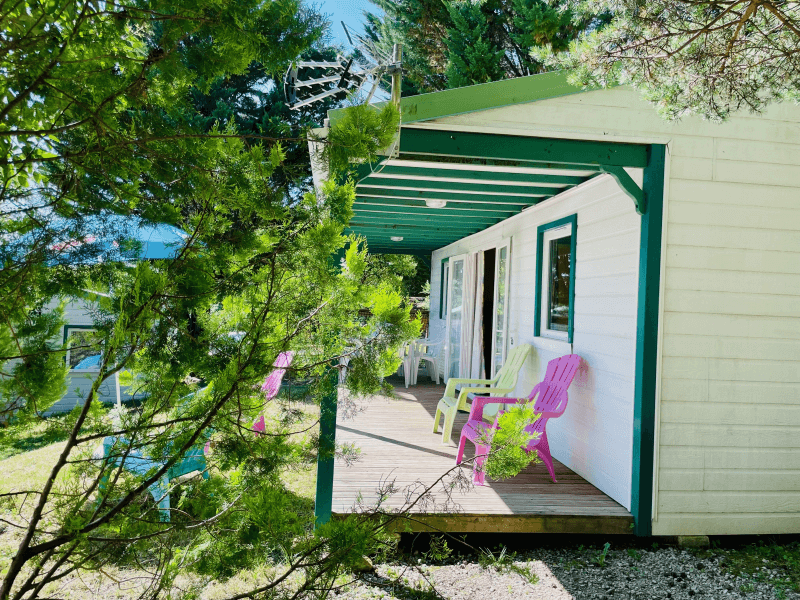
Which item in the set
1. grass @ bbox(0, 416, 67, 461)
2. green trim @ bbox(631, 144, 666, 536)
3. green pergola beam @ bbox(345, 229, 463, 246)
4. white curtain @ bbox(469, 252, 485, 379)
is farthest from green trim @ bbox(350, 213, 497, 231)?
grass @ bbox(0, 416, 67, 461)

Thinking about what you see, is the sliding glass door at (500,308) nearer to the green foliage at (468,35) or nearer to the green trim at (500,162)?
the green trim at (500,162)

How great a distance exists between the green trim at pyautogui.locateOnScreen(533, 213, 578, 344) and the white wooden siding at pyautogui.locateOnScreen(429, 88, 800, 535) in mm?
1362

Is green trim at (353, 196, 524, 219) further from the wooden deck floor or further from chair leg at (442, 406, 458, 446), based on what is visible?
the wooden deck floor

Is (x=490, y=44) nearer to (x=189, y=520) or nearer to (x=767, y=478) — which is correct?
(x=767, y=478)

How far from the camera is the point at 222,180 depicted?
1.57 m

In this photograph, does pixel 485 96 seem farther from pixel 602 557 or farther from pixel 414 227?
pixel 414 227

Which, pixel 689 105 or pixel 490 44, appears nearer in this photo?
pixel 689 105

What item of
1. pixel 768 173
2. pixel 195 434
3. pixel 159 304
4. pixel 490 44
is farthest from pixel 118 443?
pixel 490 44

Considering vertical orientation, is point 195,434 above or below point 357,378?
below

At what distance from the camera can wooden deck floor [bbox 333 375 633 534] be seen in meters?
3.88

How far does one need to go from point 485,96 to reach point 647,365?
1.99 meters

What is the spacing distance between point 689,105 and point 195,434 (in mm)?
3363

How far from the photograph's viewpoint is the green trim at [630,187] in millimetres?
3967

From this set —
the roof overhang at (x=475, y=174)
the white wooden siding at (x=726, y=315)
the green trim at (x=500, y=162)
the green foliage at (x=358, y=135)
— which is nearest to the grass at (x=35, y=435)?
the green foliage at (x=358, y=135)
